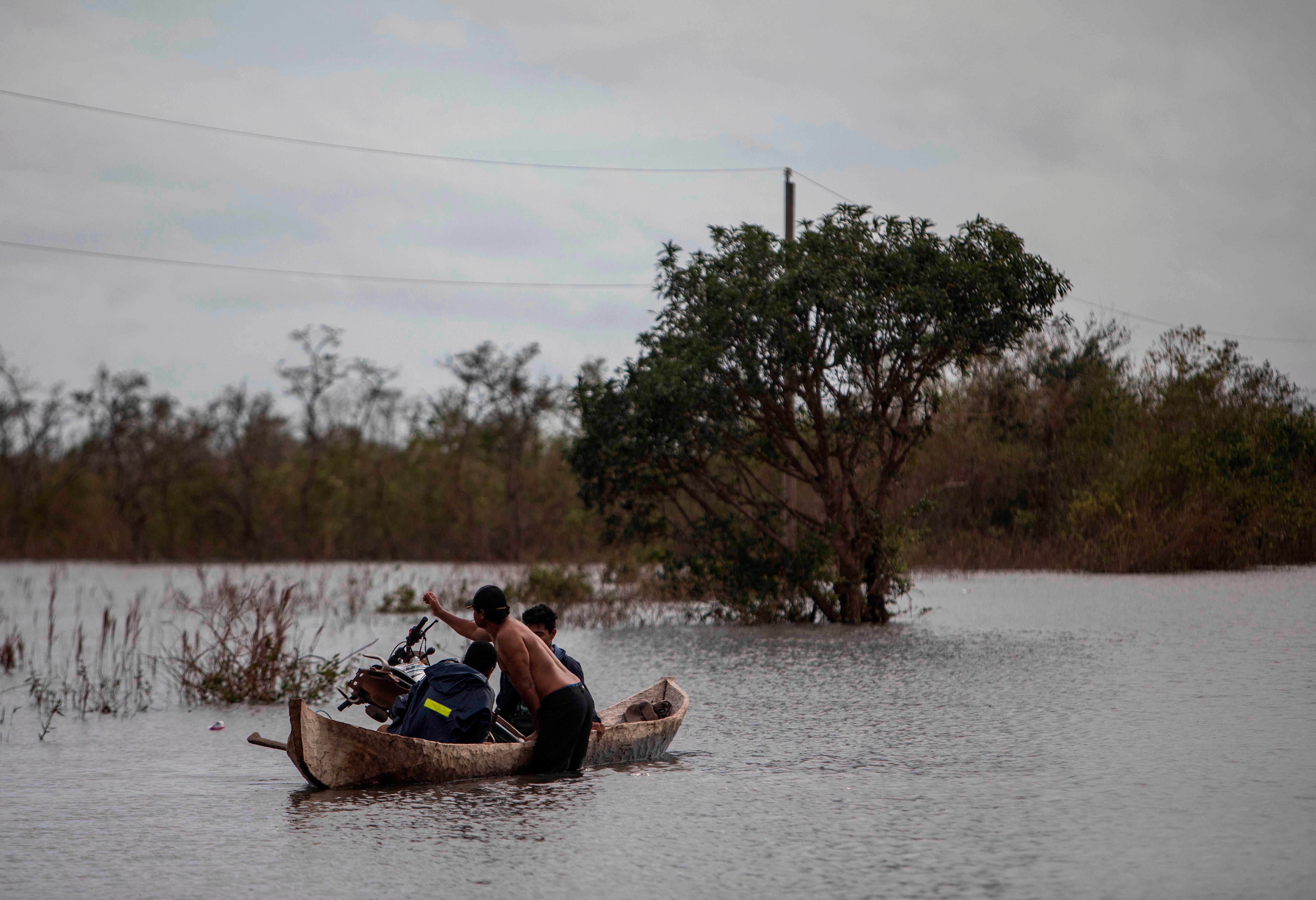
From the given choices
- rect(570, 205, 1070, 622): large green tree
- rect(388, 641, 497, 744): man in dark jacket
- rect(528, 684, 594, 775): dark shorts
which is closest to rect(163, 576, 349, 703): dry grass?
rect(388, 641, 497, 744): man in dark jacket

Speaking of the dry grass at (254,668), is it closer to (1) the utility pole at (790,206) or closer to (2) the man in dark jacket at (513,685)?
(2) the man in dark jacket at (513,685)

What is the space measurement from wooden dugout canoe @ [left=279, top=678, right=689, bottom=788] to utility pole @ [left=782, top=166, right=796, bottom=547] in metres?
9.06

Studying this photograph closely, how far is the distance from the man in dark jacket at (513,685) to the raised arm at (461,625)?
0.86 ft

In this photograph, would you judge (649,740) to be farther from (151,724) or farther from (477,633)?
(151,724)

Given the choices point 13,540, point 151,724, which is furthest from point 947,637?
point 13,540

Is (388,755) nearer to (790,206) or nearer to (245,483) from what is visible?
(790,206)

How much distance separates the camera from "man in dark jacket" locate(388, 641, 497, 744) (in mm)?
7156

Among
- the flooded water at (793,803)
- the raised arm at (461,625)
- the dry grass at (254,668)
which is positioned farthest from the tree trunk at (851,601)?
the raised arm at (461,625)

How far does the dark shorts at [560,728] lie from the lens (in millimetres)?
7262

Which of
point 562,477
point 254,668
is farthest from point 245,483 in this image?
point 254,668

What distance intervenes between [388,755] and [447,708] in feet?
1.50

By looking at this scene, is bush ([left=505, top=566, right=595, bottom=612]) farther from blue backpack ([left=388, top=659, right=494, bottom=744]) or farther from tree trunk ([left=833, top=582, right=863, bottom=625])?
blue backpack ([left=388, top=659, right=494, bottom=744])

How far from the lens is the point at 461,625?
7.93 metres

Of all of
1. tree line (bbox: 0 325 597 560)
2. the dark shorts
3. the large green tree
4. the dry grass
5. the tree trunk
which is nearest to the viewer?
the dark shorts
